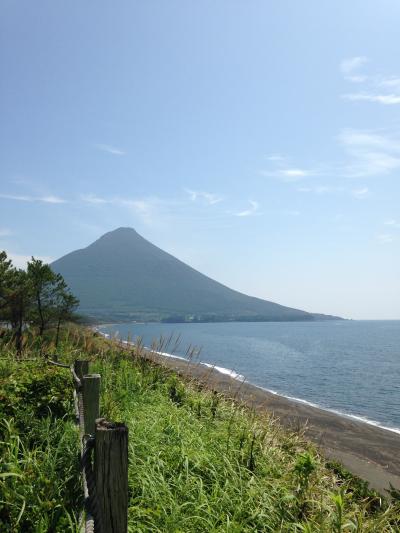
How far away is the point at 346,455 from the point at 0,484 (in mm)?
17517

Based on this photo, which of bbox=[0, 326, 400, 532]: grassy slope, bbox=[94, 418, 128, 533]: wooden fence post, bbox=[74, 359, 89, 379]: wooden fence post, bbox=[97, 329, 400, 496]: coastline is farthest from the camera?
bbox=[97, 329, 400, 496]: coastline

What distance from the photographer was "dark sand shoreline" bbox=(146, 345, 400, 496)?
47.3ft

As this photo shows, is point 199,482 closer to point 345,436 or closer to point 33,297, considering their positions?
point 33,297

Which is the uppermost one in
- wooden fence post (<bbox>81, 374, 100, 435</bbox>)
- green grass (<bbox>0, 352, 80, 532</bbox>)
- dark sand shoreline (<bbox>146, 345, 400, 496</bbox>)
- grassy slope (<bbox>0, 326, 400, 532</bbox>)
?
wooden fence post (<bbox>81, 374, 100, 435</bbox>)

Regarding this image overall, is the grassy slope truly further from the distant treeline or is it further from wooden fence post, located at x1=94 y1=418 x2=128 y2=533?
the distant treeline

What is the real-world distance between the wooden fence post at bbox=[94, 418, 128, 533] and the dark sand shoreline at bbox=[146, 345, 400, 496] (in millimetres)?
7534

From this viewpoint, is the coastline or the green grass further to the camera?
the coastline

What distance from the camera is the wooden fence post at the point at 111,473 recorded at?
184 cm

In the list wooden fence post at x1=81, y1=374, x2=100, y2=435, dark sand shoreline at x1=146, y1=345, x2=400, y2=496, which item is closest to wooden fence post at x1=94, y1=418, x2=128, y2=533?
wooden fence post at x1=81, y1=374, x2=100, y2=435

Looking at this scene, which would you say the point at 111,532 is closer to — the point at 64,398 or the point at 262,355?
the point at 64,398

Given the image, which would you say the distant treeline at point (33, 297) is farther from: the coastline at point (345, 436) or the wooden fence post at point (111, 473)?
the wooden fence post at point (111, 473)

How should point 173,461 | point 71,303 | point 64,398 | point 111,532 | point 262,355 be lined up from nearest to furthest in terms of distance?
point 111,532, point 173,461, point 64,398, point 71,303, point 262,355

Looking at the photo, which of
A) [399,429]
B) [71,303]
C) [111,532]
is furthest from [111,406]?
[399,429]

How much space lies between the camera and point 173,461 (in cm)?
427
